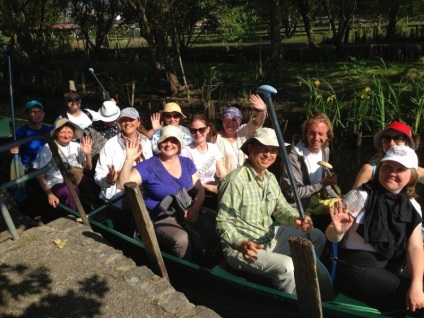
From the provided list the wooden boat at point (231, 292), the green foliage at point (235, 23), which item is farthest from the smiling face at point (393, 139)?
the green foliage at point (235, 23)

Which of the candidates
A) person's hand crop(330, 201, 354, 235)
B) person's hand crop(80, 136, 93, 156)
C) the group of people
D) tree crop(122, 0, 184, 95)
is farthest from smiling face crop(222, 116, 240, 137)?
tree crop(122, 0, 184, 95)

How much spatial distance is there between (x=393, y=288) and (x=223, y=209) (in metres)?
1.31

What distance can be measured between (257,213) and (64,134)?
2.67 metres

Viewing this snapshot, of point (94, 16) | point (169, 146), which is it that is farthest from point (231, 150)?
point (94, 16)

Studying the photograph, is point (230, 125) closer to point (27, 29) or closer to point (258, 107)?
point (258, 107)

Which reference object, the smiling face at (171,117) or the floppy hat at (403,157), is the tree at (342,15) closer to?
the smiling face at (171,117)

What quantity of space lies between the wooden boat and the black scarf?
21.9 inches

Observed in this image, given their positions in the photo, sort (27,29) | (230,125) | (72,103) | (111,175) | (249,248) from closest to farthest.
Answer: (249,248) → (111,175) → (230,125) → (72,103) → (27,29)

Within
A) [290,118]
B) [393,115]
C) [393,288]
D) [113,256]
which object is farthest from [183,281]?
[290,118]

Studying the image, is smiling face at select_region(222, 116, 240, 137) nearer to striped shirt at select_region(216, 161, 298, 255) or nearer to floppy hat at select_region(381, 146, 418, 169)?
striped shirt at select_region(216, 161, 298, 255)

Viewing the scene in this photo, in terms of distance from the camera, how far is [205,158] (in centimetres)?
486

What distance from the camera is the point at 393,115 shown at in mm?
8688

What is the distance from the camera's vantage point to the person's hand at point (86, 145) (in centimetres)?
491

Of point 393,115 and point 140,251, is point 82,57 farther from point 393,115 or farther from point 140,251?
point 140,251
